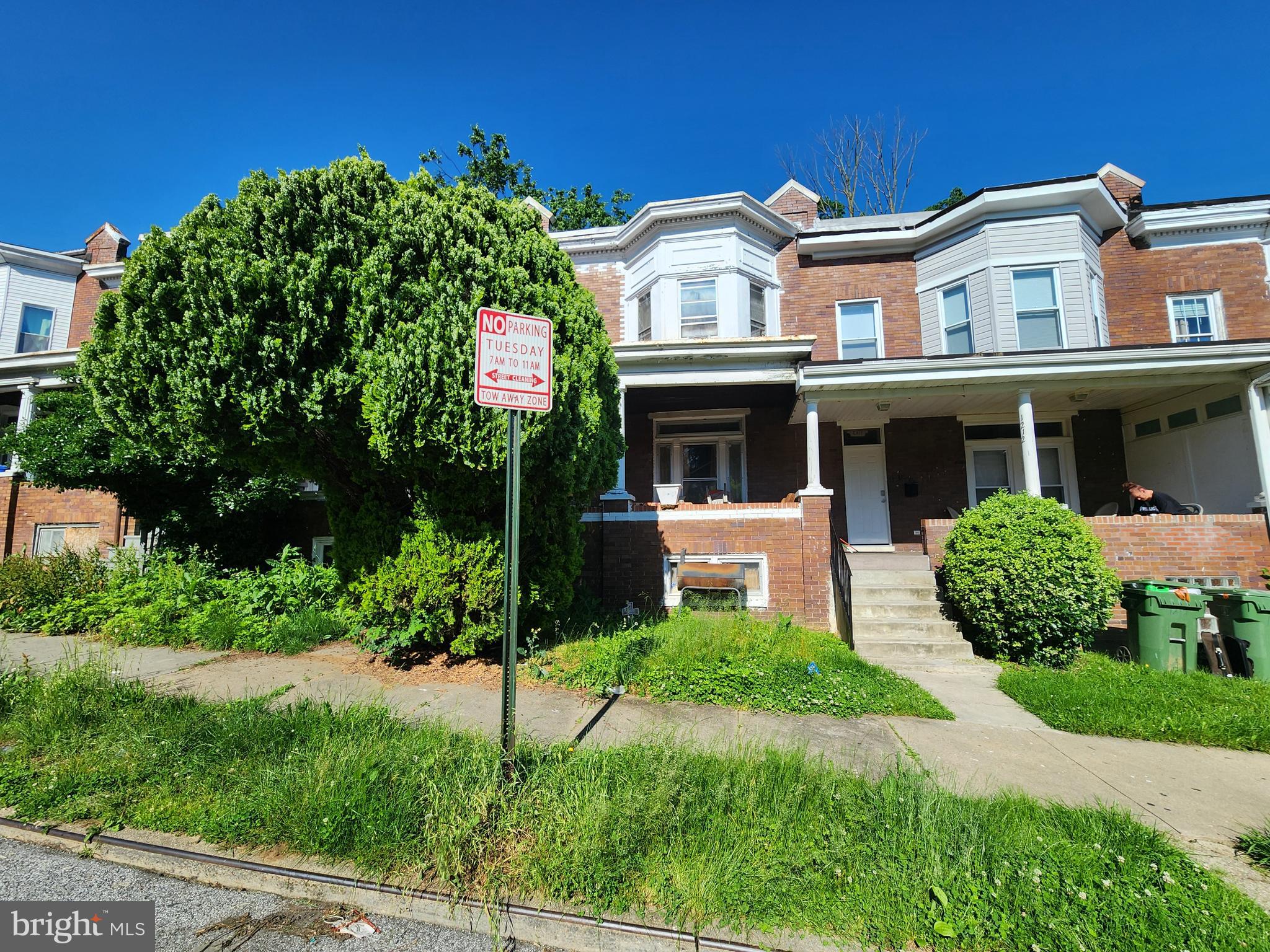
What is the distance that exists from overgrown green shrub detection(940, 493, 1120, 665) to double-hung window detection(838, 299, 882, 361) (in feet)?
19.3

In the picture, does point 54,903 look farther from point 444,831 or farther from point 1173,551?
point 1173,551

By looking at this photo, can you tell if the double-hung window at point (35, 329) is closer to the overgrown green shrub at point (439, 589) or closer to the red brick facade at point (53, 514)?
the red brick facade at point (53, 514)

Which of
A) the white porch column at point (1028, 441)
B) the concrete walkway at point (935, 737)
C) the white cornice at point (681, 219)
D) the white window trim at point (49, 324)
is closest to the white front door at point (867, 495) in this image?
the white porch column at point (1028, 441)

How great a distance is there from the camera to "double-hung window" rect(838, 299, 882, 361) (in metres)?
12.9

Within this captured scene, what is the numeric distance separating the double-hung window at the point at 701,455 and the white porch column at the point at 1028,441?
16.2 feet

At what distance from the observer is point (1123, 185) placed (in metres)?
13.1

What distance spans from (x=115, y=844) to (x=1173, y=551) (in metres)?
11.9

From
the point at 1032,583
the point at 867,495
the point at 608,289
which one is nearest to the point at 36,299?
the point at 608,289

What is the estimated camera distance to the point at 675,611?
346 inches

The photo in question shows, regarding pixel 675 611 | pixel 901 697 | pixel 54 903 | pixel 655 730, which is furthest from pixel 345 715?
pixel 675 611

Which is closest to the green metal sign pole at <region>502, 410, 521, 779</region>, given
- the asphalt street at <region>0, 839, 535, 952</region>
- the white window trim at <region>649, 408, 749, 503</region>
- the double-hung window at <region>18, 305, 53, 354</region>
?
the asphalt street at <region>0, 839, 535, 952</region>

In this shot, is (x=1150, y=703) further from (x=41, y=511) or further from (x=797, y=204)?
(x=41, y=511)

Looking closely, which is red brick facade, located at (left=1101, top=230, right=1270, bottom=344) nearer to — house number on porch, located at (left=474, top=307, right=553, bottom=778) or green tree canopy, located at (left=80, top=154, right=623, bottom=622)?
green tree canopy, located at (left=80, top=154, right=623, bottom=622)

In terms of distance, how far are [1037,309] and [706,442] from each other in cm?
690
